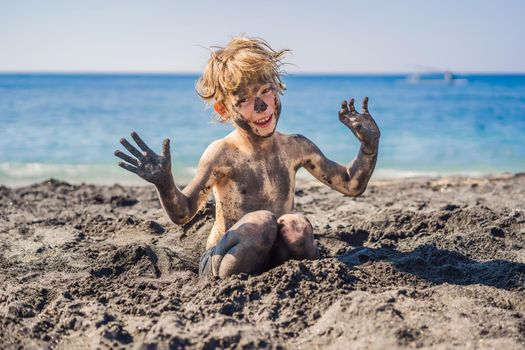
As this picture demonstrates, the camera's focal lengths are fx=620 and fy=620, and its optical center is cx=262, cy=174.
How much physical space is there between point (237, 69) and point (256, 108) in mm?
242

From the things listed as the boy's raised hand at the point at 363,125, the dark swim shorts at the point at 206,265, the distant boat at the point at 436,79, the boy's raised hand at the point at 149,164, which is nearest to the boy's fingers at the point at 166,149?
the boy's raised hand at the point at 149,164

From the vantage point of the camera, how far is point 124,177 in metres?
10.1

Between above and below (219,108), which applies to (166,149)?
below

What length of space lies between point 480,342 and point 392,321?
36 cm

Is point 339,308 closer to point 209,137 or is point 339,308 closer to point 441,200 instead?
point 441,200

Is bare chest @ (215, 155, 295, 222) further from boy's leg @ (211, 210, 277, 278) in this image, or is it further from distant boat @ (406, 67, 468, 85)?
distant boat @ (406, 67, 468, 85)

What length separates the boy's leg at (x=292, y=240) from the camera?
3.36 m

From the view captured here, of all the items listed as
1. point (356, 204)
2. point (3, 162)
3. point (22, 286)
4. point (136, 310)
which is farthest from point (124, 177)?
point (136, 310)

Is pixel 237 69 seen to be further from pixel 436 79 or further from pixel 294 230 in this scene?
pixel 436 79

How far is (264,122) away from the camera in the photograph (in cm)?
353

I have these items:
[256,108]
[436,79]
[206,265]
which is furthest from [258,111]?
[436,79]

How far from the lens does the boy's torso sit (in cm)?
360

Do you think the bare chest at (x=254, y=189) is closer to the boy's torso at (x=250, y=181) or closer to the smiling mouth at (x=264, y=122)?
the boy's torso at (x=250, y=181)

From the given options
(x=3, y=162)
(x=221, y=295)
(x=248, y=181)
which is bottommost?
(x=3, y=162)
